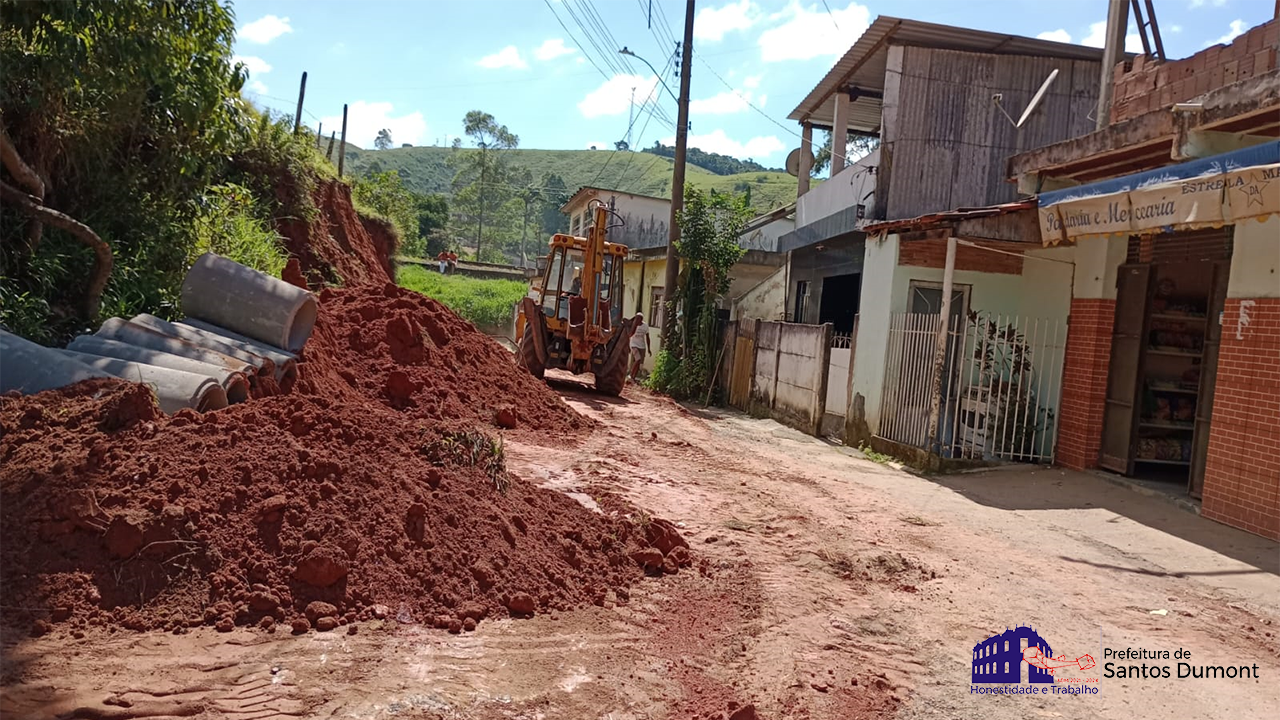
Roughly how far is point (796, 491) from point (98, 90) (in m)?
8.02

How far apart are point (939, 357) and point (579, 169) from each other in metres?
116

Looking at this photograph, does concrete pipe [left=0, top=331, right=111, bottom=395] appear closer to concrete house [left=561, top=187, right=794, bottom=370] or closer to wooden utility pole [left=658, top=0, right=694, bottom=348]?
concrete house [left=561, top=187, right=794, bottom=370]

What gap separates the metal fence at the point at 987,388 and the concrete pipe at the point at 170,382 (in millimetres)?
7935

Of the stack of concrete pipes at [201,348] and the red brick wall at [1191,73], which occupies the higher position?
the red brick wall at [1191,73]

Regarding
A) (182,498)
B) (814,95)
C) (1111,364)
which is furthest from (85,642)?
(814,95)

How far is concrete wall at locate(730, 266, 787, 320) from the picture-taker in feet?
56.3

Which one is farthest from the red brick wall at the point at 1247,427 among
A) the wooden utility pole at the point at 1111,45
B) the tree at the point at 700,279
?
the tree at the point at 700,279

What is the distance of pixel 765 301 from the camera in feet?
58.9

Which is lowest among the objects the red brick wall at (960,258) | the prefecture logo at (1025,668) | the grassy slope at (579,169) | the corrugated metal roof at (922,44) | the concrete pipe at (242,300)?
the prefecture logo at (1025,668)

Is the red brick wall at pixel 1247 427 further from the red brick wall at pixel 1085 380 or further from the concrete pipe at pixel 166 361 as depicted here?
the concrete pipe at pixel 166 361

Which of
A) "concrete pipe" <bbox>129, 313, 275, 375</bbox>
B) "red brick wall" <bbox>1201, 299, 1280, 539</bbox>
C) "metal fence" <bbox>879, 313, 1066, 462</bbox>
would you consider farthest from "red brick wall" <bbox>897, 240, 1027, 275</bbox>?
"concrete pipe" <bbox>129, 313, 275, 375</bbox>

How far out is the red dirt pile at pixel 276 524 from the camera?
385 cm

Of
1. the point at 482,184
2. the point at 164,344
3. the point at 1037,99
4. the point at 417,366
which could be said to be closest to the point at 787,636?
the point at 164,344

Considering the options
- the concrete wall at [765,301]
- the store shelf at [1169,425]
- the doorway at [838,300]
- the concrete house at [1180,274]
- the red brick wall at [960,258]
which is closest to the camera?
the concrete house at [1180,274]
